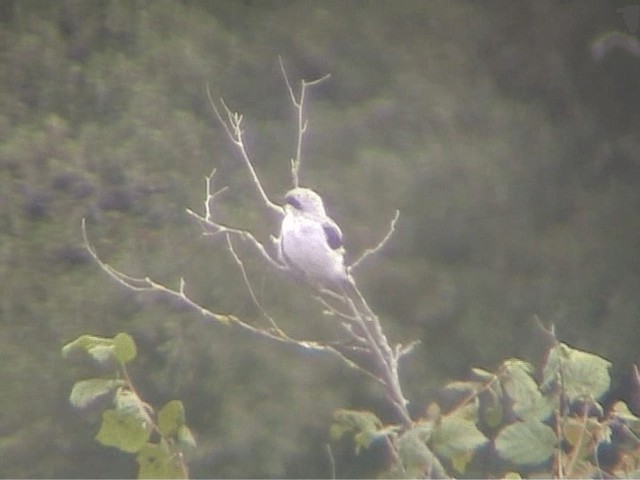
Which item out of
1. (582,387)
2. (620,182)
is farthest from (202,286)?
(582,387)

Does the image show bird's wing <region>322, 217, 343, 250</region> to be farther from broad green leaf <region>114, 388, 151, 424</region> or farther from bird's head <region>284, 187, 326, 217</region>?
broad green leaf <region>114, 388, 151, 424</region>

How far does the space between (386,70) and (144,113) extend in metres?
0.70

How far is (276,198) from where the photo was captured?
331 cm

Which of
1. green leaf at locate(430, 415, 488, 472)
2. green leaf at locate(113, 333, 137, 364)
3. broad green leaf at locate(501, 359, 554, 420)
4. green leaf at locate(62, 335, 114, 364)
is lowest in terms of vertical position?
green leaf at locate(62, 335, 114, 364)

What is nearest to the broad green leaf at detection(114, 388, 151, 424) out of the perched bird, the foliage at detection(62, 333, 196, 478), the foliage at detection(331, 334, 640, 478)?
the foliage at detection(62, 333, 196, 478)

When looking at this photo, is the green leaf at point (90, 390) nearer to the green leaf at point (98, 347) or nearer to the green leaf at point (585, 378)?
the green leaf at point (98, 347)

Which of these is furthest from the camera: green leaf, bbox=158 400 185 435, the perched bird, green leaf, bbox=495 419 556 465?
the perched bird

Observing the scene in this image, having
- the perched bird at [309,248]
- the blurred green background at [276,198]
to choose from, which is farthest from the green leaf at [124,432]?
the blurred green background at [276,198]

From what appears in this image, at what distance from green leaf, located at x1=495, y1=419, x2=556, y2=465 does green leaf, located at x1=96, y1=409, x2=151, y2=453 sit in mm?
331

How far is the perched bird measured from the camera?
7.23 feet

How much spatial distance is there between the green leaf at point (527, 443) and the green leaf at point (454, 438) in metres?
0.05

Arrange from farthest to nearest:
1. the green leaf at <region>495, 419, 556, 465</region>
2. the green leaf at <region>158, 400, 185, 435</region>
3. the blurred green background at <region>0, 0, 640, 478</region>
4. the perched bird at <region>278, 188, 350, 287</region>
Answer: the blurred green background at <region>0, 0, 640, 478</region> < the perched bird at <region>278, 188, 350, 287</region> < the green leaf at <region>158, 400, 185, 435</region> < the green leaf at <region>495, 419, 556, 465</region>

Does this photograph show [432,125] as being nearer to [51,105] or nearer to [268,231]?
[268,231]

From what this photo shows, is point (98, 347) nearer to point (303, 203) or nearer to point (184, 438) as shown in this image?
point (184, 438)
